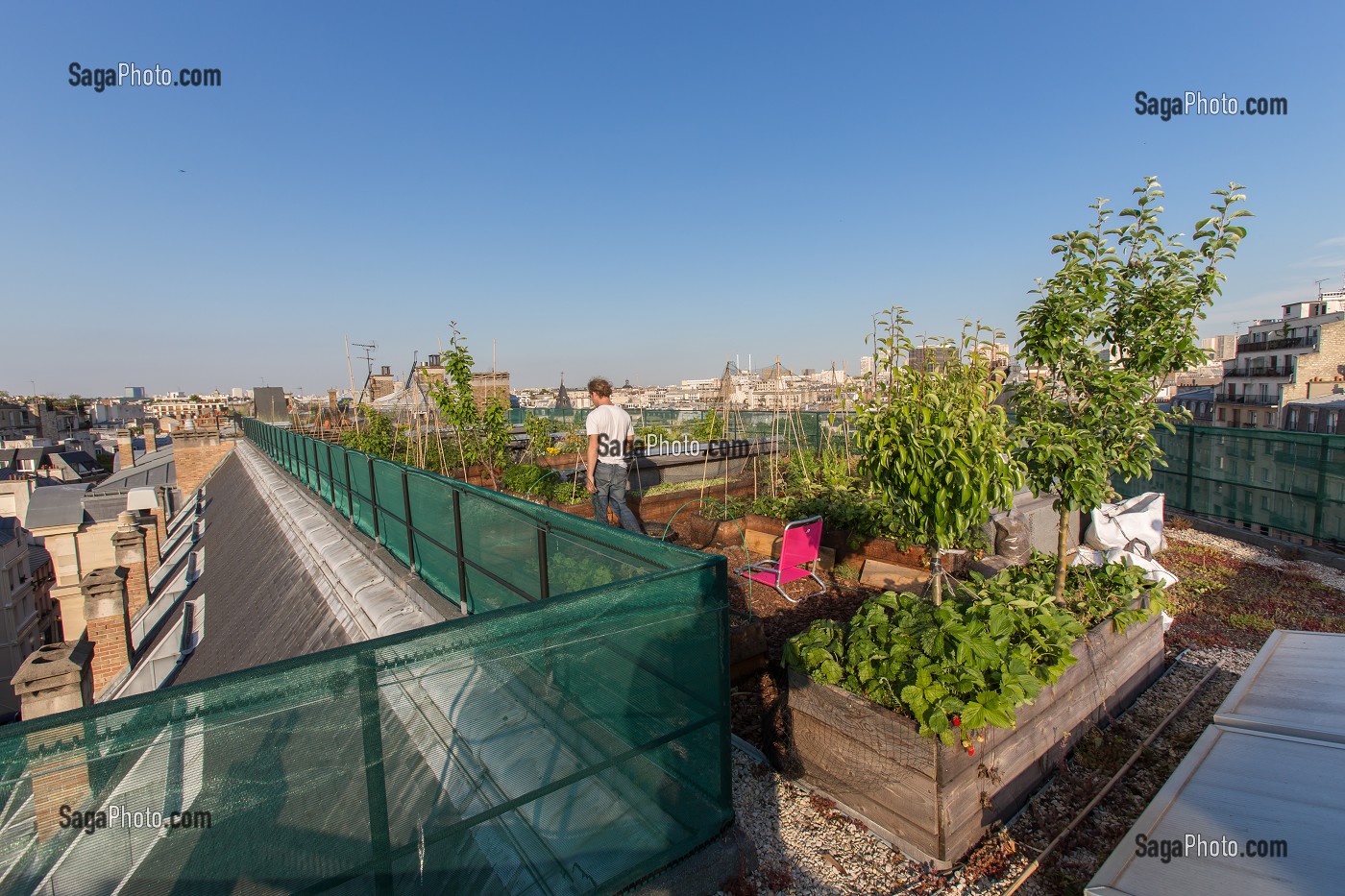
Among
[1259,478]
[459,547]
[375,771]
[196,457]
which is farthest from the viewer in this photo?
[196,457]

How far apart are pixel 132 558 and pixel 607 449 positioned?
34.5 ft

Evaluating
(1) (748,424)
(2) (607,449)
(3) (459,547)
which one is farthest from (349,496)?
(1) (748,424)

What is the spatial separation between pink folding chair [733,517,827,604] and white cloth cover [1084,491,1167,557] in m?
2.97

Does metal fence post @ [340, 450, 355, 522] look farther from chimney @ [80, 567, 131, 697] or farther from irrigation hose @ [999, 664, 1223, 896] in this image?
irrigation hose @ [999, 664, 1223, 896]

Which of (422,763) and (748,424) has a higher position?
(748,424)

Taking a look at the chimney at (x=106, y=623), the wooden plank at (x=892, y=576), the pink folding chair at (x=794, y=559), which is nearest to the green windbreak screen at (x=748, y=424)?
the wooden plank at (x=892, y=576)

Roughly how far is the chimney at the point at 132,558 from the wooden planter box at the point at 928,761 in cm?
1255

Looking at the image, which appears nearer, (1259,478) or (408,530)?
(408,530)

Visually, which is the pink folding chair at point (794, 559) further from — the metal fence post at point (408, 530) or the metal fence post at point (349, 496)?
the metal fence post at point (349, 496)

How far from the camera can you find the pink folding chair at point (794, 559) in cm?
546

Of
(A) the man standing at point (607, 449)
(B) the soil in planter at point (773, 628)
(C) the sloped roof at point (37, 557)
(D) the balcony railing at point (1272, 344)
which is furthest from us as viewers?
(D) the balcony railing at point (1272, 344)

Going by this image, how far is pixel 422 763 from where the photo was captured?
181 centimetres

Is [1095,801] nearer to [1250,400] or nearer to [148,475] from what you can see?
[148,475]

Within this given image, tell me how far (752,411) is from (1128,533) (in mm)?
8287
